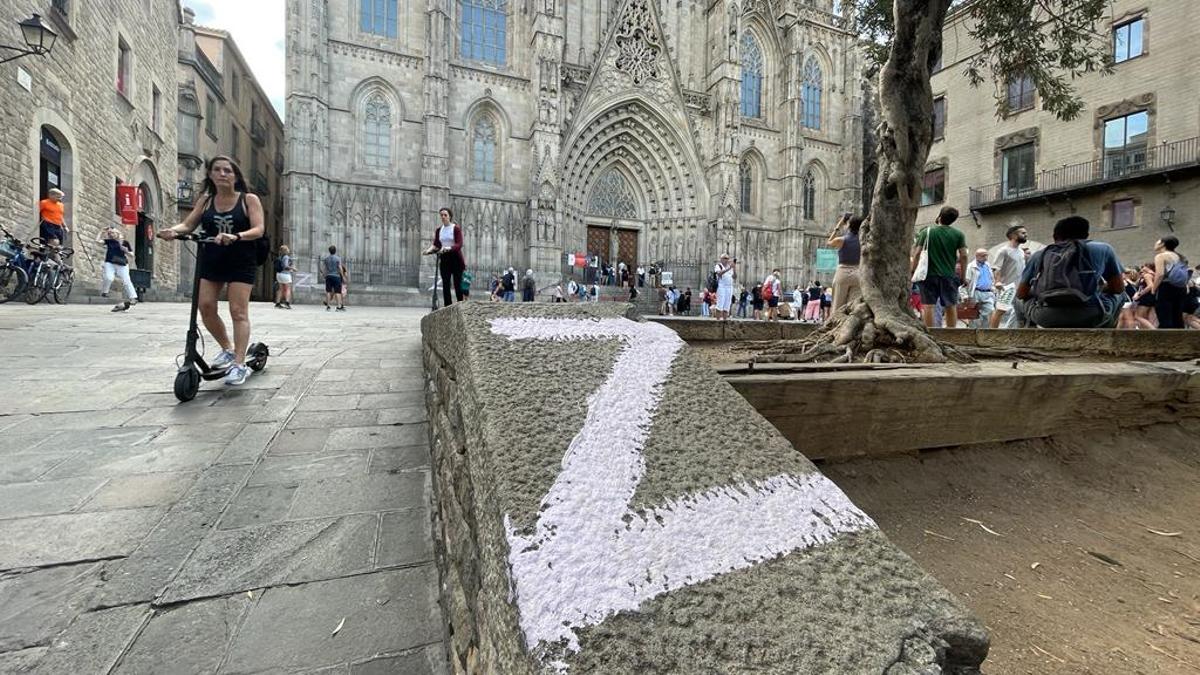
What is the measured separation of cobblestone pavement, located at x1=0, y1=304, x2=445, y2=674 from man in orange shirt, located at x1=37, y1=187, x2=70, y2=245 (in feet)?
28.6

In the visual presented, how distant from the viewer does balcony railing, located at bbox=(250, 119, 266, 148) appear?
27.7 m

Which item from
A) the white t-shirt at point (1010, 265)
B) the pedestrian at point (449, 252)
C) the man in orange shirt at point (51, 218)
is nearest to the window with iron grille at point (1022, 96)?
the white t-shirt at point (1010, 265)

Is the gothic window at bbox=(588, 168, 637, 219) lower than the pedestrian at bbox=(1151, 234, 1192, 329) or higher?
higher

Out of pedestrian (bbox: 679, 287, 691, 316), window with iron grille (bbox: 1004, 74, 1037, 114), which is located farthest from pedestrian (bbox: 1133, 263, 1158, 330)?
window with iron grille (bbox: 1004, 74, 1037, 114)

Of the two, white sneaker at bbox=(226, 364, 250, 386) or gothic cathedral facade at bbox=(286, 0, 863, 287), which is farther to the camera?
gothic cathedral facade at bbox=(286, 0, 863, 287)

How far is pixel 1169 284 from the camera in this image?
22.8ft

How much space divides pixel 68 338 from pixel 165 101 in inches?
618

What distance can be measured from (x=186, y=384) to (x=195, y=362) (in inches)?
10.1

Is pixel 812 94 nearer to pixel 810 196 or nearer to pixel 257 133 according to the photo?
pixel 810 196

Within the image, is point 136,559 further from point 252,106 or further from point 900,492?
point 252,106

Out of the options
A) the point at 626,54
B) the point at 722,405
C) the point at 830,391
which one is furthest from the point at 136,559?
the point at 626,54

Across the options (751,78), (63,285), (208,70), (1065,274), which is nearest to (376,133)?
(208,70)

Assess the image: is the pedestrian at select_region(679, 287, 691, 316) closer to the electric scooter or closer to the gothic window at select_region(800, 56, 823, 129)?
the gothic window at select_region(800, 56, 823, 129)

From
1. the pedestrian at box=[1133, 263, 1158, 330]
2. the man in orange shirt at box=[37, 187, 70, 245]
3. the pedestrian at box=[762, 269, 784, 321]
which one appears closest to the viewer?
the pedestrian at box=[1133, 263, 1158, 330]
